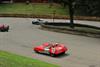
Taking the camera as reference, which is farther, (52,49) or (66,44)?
(66,44)

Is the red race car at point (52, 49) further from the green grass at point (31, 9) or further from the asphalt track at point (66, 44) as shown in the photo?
the green grass at point (31, 9)

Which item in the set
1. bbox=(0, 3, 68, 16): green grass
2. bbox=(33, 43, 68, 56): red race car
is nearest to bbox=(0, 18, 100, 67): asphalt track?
bbox=(33, 43, 68, 56): red race car

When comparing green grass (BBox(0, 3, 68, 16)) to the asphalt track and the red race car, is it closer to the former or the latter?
the asphalt track

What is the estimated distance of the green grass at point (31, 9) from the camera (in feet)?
250

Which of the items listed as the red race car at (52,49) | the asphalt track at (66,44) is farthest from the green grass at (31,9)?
the red race car at (52,49)

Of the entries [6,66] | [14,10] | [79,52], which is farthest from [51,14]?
[6,66]

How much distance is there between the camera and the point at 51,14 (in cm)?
7350

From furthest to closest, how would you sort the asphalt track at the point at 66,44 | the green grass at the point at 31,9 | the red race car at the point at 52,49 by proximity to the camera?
1. the green grass at the point at 31,9
2. the red race car at the point at 52,49
3. the asphalt track at the point at 66,44

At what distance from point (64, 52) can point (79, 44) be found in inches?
255

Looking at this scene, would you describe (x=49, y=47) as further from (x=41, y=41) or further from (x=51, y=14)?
(x=51, y=14)

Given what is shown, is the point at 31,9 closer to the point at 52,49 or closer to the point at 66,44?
the point at 66,44

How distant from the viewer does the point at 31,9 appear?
80750mm

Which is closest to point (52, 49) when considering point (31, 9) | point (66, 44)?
point (66, 44)

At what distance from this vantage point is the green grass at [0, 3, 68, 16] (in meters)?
76.1
